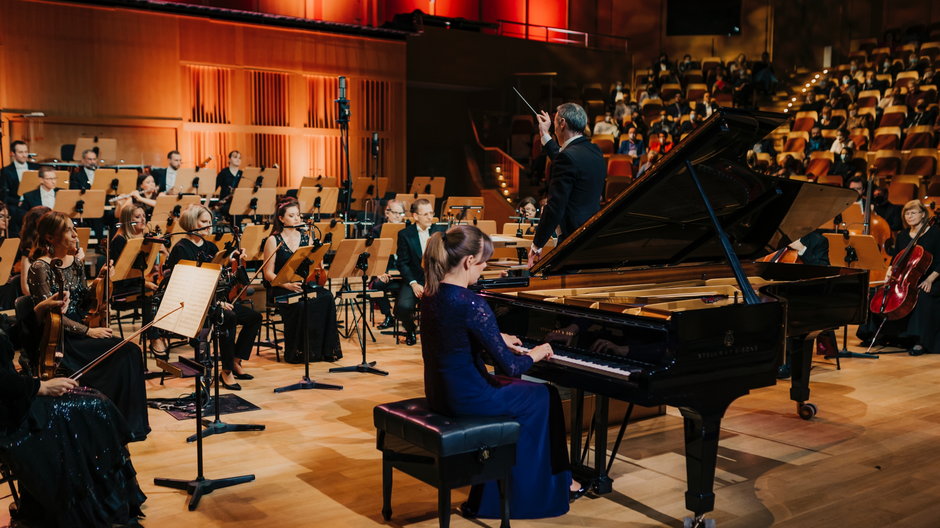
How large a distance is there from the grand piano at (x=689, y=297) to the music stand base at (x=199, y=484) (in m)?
1.30

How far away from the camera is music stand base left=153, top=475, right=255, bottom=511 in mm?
3494

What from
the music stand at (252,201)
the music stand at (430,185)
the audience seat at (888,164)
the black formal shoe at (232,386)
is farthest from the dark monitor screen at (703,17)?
the black formal shoe at (232,386)

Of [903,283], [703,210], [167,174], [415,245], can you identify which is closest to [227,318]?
[415,245]

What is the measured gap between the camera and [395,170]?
14.1 m

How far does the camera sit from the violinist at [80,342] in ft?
12.7

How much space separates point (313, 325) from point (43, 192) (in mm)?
3643

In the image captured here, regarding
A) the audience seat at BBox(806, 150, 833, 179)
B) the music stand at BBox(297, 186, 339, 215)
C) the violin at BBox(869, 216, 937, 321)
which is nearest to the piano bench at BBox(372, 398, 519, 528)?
the violin at BBox(869, 216, 937, 321)

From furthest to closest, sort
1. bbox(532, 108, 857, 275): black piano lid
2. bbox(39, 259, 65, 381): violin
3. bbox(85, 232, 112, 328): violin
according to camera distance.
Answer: bbox(85, 232, 112, 328): violin < bbox(39, 259, 65, 381): violin < bbox(532, 108, 857, 275): black piano lid

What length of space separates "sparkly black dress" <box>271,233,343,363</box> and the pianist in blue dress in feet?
9.91

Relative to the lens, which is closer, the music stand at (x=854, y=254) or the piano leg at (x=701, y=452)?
the piano leg at (x=701, y=452)

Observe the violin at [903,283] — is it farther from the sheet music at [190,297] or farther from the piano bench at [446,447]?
the sheet music at [190,297]

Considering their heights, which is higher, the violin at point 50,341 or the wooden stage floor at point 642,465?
the violin at point 50,341

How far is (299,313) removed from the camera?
6039 millimetres

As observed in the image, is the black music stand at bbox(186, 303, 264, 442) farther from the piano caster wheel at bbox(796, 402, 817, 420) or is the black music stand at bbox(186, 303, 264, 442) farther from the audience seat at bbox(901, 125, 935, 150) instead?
the audience seat at bbox(901, 125, 935, 150)
